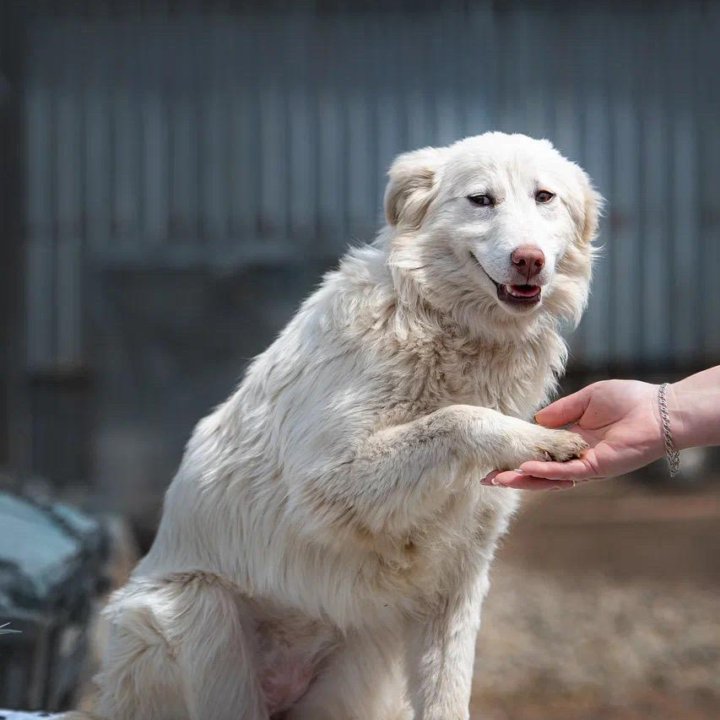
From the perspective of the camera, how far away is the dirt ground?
5297mm

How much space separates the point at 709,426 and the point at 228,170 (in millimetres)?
5223

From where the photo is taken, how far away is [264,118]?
25.4ft

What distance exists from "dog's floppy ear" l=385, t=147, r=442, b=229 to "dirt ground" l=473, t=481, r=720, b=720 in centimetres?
267

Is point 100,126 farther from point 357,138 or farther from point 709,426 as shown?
point 709,426

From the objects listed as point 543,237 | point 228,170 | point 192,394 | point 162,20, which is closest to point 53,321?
point 192,394

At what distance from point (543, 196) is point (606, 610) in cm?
356

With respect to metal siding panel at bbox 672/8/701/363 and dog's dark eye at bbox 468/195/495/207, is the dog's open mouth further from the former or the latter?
metal siding panel at bbox 672/8/701/363

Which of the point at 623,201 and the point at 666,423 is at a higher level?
the point at 623,201

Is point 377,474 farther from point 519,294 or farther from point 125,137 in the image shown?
point 125,137

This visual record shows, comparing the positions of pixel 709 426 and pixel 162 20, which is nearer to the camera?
pixel 709 426

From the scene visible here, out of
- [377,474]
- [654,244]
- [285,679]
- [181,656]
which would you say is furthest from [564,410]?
[654,244]

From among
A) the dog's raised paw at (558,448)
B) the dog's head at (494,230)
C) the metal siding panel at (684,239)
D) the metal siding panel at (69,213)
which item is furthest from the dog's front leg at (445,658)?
the metal siding panel at (684,239)

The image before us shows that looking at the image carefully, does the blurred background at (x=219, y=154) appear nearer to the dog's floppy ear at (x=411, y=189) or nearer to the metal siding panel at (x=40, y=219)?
the metal siding panel at (x=40, y=219)

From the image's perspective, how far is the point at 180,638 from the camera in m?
3.11
